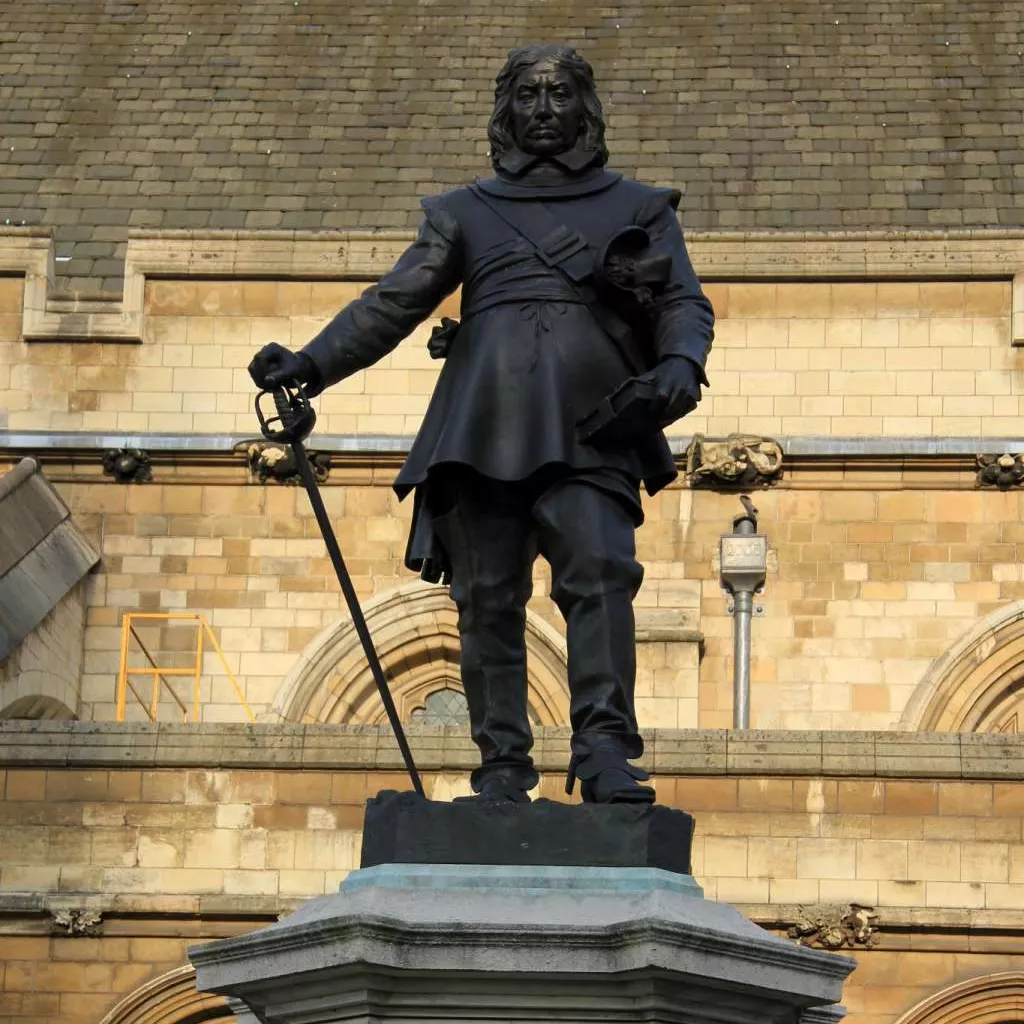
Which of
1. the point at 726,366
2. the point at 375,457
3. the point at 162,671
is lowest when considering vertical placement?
the point at 162,671

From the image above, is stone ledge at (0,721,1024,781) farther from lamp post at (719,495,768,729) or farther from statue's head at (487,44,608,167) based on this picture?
statue's head at (487,44,608,167)

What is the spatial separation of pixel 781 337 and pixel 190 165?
17.9 feet

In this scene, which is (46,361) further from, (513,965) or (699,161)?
(513,965)

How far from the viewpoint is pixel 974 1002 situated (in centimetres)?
1585

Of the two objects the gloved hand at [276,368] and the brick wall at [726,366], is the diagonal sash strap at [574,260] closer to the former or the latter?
the gloved hand at [276,368]

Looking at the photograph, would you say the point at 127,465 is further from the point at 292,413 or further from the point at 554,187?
the point at 292,413

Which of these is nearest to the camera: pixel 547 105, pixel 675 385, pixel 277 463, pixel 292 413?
pixel 675 385

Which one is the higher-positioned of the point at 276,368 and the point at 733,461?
the point at 733,461

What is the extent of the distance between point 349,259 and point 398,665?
3156 millimetres

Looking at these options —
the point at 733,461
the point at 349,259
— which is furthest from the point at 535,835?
the point at 349,259

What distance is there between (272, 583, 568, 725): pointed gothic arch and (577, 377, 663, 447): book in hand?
1521 centimetres

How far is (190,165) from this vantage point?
2559 cm

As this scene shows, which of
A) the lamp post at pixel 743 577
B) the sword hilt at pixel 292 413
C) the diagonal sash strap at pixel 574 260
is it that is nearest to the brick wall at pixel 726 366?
the lamp post at pixel 743 577

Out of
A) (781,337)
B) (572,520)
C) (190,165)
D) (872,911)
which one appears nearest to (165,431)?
(190,165)
